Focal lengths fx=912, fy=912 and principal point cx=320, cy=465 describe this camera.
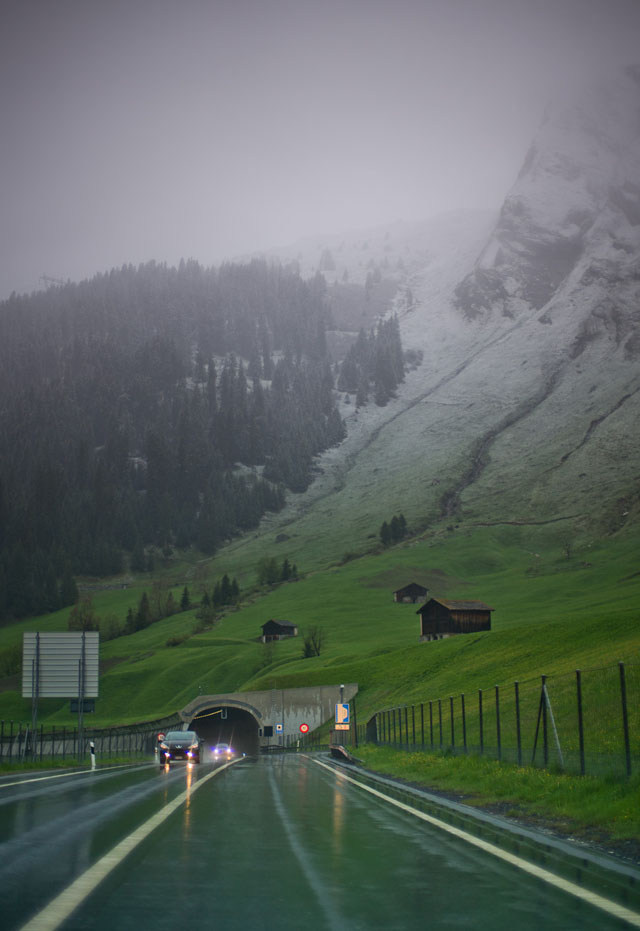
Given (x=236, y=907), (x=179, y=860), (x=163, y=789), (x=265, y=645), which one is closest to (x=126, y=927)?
(x=236, y=907)

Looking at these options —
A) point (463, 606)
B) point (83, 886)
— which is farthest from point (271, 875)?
point (463, 606)

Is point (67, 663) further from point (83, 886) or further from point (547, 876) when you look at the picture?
point (547, 876)

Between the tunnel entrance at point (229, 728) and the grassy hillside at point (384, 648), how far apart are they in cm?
465

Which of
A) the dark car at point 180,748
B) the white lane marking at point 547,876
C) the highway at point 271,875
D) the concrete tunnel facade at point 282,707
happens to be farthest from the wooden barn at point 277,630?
the white lane marking at point 547,876

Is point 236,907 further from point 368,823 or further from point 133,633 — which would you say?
point 133,633

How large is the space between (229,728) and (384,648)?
3446cm

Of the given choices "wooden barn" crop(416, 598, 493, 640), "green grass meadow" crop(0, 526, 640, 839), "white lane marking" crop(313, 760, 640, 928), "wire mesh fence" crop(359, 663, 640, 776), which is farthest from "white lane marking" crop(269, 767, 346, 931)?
"wooden barn" crop(416, 598, 493, 640)

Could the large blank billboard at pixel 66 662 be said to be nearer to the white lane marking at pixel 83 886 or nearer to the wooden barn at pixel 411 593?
the white lane marking at pixel 83 886

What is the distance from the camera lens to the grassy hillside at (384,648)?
79750 millimetres

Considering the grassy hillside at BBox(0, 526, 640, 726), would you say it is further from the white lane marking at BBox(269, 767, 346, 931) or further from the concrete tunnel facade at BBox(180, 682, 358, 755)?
the white lane marking at BBox(269, 767, 346, 931)

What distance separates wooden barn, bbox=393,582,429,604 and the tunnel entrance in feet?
181

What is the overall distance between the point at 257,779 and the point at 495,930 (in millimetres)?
23688

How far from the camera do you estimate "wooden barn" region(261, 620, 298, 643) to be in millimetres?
163625

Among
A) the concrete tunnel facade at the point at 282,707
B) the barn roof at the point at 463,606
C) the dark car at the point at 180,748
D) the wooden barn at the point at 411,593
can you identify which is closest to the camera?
the dark car at the point at 180,748
